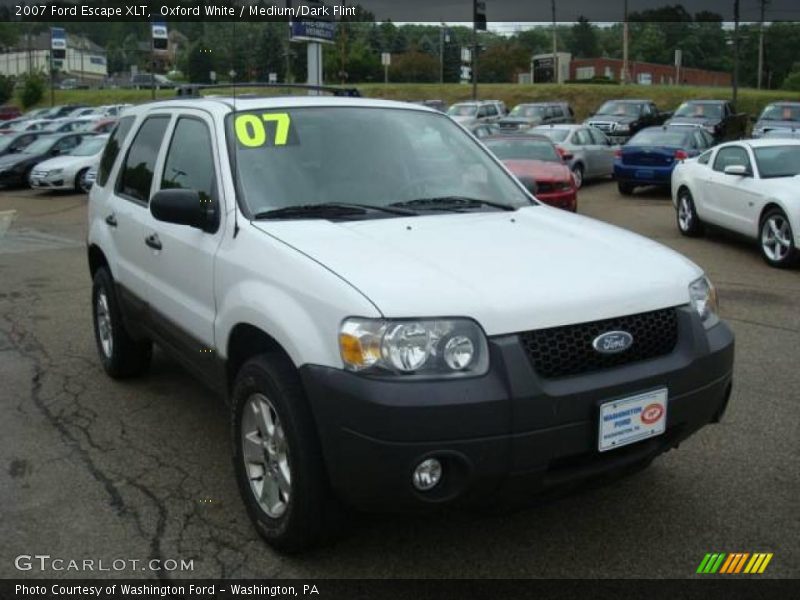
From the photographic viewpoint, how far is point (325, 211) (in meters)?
3.91

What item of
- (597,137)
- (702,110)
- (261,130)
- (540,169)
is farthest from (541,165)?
(702,110)

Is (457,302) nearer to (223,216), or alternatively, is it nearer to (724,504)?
(223,216)

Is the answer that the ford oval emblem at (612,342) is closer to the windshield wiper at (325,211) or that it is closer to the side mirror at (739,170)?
the windshield wiper at (325,211)

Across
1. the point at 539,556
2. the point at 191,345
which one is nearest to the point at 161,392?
the point at 191,345

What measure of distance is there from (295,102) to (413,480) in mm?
2344

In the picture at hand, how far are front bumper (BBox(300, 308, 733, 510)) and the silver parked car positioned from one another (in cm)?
1759

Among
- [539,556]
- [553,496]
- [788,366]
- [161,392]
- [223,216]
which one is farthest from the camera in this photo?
[788,366]

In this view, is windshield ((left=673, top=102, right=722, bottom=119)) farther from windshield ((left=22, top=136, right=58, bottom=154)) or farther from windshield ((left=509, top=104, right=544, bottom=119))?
windshield ((left=22, top=136, right=58, bottom=154))

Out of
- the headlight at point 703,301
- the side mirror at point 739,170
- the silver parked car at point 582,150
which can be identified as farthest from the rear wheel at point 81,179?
the headlight at point 703,301

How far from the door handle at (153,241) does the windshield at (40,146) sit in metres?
21.4

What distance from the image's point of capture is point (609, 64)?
9106 centimetres

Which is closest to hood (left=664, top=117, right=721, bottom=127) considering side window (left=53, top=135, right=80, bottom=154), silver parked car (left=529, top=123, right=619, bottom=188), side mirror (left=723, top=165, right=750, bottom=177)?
silver parked car (left=529, top=123, right=619, bottom=188)

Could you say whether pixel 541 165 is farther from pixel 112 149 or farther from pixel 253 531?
pixel 253 531

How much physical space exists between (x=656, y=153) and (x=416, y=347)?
1681cm
